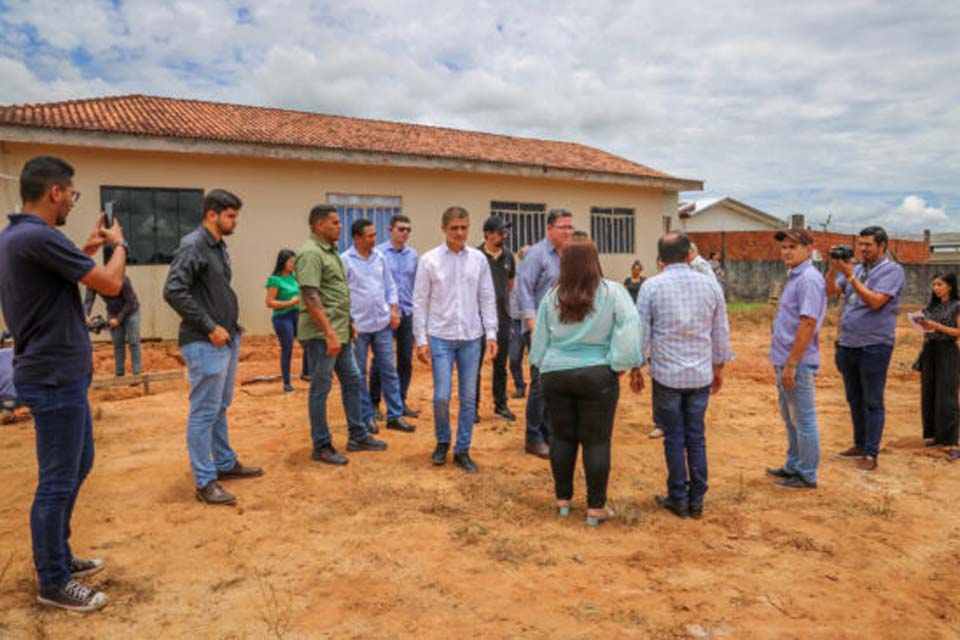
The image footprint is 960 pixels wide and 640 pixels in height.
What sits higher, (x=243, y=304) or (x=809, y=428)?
(x=243, y=304)

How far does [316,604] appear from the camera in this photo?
9.86ft

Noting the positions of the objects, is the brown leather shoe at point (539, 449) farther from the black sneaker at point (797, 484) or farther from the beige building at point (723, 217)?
the beige building at point (723, 217)

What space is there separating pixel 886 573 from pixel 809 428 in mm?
1289

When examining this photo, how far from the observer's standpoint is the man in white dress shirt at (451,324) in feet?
15.8

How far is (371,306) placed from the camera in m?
5.76

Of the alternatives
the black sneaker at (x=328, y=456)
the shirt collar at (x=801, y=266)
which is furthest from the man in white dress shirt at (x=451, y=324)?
the shirt collar at (x=801, y=266)

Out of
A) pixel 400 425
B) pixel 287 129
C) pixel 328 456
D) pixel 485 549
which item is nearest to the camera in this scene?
pixel 485 549

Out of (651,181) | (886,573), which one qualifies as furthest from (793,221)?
(886,573)

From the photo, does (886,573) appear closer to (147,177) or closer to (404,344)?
(404,344)

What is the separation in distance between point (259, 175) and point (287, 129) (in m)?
1.89

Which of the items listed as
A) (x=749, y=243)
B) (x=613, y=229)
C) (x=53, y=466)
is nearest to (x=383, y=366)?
(x=53, y=466)

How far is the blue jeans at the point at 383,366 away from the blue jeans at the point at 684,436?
2660 millimetres

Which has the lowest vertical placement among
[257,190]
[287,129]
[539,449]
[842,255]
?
[539,449]

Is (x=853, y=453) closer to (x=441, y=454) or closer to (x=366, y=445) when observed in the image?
(x=441, y=454)
